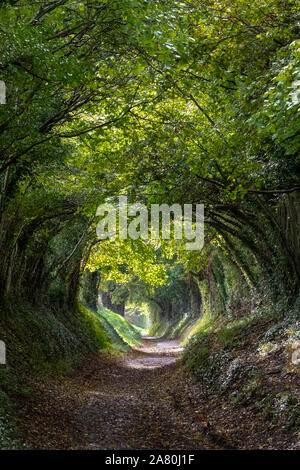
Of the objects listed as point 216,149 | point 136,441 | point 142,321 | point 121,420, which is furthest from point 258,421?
point 142,321

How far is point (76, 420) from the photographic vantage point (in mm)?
8109

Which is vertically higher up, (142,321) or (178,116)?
(178,116)

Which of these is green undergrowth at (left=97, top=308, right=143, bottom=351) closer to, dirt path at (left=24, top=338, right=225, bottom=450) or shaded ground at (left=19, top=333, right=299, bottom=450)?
dirt path at (left=24, top=338, right=225, bottom=450)

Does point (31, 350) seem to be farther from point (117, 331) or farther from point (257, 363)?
point (117, 331)

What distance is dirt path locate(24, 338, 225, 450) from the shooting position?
682 cm

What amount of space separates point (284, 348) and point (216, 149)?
5004mm

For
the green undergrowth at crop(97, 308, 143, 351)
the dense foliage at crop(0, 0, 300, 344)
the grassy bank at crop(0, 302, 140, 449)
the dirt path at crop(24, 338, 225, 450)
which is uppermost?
the dense foliage at crop(0, 0, 300, 344)

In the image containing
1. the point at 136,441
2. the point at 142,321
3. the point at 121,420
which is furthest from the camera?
the point at 142,321

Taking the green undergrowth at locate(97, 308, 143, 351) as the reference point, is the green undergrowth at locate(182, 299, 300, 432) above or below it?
above

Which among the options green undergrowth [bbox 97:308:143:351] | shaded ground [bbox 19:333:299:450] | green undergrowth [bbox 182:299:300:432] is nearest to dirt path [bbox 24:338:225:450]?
shaded ground [bbox 19:333:299:450]

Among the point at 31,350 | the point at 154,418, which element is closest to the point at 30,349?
the point at 31,350

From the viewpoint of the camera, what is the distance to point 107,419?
28.1 feet

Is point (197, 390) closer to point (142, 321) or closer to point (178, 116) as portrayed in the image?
point (178, 116)

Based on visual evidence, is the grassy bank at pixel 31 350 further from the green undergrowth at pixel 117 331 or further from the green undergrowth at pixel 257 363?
the green undergrowth at pixel 117 331
